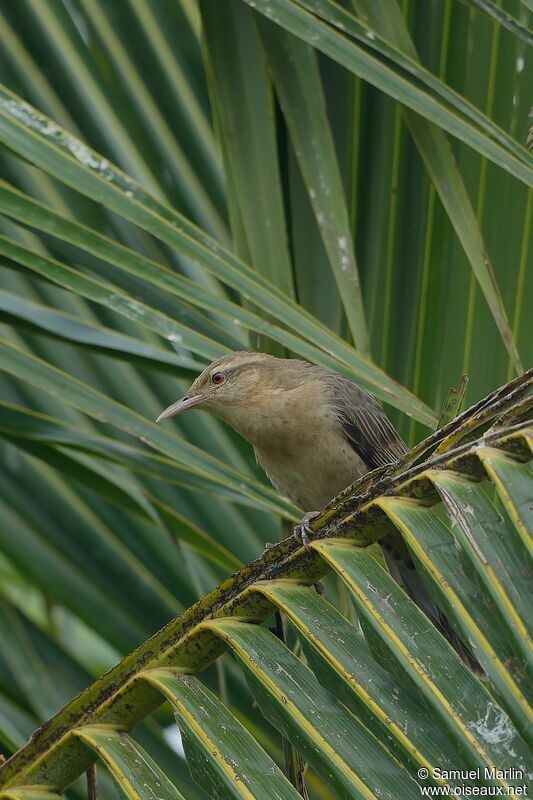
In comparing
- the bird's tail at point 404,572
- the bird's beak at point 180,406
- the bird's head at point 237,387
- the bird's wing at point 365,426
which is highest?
the bird's beak at point 180,406

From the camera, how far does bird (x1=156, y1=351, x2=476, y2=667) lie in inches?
181

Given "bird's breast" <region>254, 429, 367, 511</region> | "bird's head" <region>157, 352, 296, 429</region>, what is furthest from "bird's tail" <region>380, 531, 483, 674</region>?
"bird's head" <region>157, 352, 296, 429</region>

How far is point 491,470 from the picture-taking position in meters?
1.84

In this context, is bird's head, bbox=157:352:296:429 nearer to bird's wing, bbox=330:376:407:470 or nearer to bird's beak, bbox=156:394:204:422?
bird's beak, bbox=156:394:204:422

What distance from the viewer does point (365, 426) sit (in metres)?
4.70

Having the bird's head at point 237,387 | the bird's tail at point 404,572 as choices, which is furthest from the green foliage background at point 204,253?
the bird's tail at point 404,572

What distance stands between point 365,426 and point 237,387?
55 cm

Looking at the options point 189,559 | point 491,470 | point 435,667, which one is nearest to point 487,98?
point 189,559

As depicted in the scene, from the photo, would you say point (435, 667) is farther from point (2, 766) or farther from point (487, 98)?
point (487, 98)

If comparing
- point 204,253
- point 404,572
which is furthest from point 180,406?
point 204,253

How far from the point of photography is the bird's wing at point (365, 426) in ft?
15.3

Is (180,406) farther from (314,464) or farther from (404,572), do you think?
(404,572)

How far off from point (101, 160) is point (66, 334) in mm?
456

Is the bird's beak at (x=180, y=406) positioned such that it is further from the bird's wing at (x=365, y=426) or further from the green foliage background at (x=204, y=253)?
the bird's wing at (x=365, y=426)
